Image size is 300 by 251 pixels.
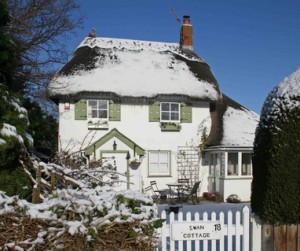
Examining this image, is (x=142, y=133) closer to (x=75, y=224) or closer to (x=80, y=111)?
(x=80, y=111)

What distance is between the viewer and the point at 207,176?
17.4 meters

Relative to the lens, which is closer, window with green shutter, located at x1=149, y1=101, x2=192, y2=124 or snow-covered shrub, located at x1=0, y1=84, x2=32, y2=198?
snow-covered shrub, located at x1=0, y1=84, x2=32, y2=198

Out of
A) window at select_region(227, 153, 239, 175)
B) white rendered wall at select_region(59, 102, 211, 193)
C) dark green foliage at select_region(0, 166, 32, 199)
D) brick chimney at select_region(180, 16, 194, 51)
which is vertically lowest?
window at select_region(227, 153, 239, 175)

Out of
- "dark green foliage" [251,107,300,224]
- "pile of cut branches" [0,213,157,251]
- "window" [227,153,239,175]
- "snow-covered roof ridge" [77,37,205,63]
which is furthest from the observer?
"snow-covered roof ridge" [77,37,205,63]

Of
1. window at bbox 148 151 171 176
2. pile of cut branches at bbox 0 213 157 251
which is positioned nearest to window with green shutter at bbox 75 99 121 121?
window at bbox 148 151 171 176

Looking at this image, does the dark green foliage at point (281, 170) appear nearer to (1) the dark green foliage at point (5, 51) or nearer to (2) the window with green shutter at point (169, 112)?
(1) the dark green foliage at point (5, 51)

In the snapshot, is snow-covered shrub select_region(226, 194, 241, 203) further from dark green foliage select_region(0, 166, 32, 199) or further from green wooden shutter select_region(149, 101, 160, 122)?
dark green foliage select_region(0, 166, 32, 199)

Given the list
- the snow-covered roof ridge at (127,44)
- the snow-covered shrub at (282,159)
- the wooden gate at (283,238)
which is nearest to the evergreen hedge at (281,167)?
the snow-covered shrub at (282,159)

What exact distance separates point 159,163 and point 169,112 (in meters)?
2.52

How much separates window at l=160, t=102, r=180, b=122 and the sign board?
11463mm

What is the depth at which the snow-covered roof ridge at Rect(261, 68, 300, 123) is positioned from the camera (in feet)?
17.5

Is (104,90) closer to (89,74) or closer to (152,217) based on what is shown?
(89,74)

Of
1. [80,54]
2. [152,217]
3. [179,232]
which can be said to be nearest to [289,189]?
[179,232]

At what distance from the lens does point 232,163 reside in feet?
57.1
